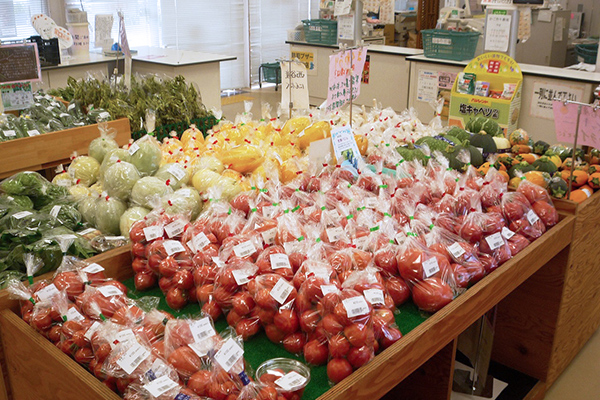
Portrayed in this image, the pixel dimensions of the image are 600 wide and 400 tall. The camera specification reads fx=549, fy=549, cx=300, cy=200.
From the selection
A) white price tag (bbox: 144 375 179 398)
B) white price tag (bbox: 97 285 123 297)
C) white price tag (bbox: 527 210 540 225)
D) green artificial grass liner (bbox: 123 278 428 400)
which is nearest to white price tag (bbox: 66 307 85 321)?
white price tag (bbox: 97 285 123 297)

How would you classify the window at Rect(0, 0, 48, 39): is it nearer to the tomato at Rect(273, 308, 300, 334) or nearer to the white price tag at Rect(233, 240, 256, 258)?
the white price tag at Rect(233, 240, 256, 258)

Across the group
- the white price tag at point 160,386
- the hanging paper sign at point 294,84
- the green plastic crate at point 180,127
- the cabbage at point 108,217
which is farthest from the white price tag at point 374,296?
the green plastic crate at point 180,127

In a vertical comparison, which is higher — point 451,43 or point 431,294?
point 451,43

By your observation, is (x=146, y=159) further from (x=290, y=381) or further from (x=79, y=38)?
(x=79, y=38)

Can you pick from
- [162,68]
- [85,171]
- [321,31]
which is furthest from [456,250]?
[321,31]

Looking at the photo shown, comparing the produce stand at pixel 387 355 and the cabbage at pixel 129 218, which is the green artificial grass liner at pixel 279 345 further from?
the cabbage at pixel 129 218

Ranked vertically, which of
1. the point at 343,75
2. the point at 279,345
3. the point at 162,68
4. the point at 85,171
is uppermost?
the point at 343,75

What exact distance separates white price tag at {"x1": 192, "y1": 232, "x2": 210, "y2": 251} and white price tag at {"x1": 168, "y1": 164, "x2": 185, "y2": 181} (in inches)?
22.7

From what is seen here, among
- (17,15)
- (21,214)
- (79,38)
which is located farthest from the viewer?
(17,15)

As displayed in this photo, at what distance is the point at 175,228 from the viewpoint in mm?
1768

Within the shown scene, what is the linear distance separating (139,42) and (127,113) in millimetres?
5215

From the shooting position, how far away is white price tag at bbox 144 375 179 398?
1.14 m

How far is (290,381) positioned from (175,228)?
743 millimetres

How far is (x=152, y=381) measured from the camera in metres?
1.16
